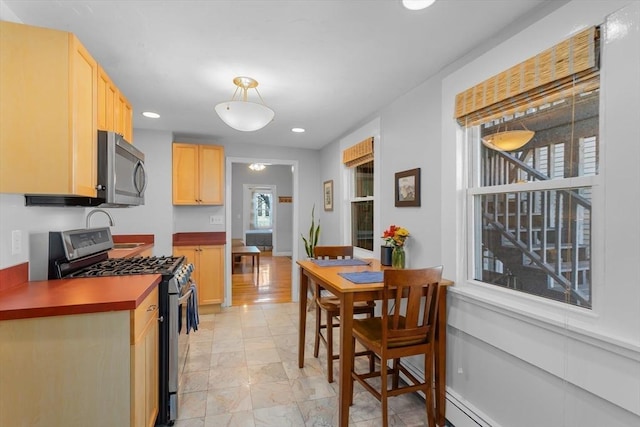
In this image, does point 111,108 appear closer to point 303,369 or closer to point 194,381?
point 194,381

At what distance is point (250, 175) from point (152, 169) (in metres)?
5.02

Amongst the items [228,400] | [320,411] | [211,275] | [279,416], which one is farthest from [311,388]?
[211,275]

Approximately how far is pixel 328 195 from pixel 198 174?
1746mm

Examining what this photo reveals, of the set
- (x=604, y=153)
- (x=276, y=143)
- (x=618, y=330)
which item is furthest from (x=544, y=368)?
(x=276, y=143)

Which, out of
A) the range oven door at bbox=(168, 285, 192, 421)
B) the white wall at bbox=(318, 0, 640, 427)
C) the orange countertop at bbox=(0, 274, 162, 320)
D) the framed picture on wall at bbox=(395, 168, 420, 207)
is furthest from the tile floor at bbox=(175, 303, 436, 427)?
the framed picture on wall at bbox=(395, 168, 420, 207)

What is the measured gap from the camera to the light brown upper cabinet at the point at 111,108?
1896mm

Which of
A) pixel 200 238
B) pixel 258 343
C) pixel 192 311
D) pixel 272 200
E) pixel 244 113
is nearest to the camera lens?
pixel 244 113

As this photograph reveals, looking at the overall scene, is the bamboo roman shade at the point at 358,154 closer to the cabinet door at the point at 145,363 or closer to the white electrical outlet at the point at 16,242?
the cabinet door at the point at 145,363

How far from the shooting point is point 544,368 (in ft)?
4.70

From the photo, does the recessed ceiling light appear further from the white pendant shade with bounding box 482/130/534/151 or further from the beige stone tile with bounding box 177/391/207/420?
the beige stone tile with bounding box 177/391/207/420

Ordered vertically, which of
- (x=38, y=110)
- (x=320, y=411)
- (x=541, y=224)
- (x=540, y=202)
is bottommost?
(x=320, y=411)

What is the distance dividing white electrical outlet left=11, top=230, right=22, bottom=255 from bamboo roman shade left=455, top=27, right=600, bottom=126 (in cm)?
256

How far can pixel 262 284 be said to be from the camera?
5.52 meters

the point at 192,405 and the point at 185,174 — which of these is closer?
the point at 192,405
